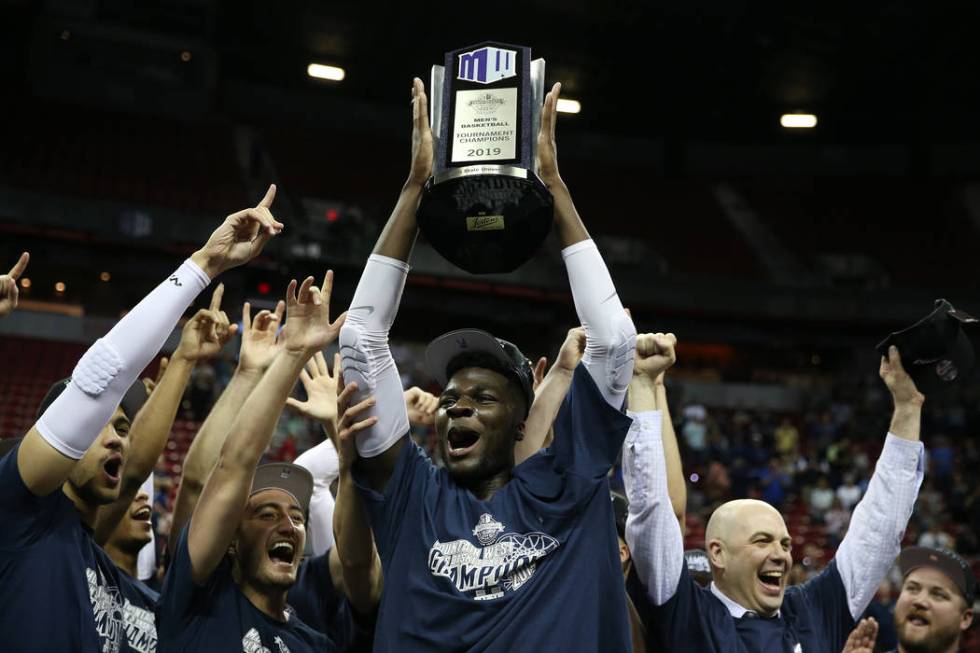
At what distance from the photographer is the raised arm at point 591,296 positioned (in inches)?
109

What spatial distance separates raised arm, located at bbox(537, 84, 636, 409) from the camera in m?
2.77

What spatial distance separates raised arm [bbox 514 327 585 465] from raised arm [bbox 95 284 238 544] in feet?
3.58

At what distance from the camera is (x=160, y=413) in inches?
143

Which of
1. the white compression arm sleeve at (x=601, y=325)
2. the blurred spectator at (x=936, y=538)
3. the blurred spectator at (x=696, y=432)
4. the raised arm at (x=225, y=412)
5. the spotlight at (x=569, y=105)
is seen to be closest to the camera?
the white compression arm sleeve at (x=601, y=325)

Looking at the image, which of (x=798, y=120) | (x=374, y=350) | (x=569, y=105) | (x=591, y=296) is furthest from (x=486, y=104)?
(x=798, y=120)

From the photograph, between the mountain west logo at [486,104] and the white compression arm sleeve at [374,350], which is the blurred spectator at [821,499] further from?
the mountain west logo at [486,104]

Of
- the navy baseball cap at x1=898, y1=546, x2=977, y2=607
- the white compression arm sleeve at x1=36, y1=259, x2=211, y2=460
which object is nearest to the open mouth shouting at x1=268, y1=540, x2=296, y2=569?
the white compression arm sleeve at x1=36, y1=259, x2=211, y2=460

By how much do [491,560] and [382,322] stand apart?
2.20 ft

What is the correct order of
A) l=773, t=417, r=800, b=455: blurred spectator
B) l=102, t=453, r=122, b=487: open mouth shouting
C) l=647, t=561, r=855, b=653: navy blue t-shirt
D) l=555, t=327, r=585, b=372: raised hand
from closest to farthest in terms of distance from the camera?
l=102, t=453, r=122, b=487: open mouth shouting, l=647, t=561, r=855, b=653: navy blue t-shirt, l=555, t=327, r=585, b=372: raised hand, l=773, t=417, r=800, b=455: blurred spectator

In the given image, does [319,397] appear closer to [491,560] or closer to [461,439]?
[461,439]

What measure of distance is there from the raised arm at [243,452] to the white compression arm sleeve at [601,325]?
633 mm

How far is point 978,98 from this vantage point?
20.9m

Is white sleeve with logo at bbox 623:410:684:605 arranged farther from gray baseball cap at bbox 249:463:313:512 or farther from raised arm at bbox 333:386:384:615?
gray baseball cap at bbox 249:463:313:512

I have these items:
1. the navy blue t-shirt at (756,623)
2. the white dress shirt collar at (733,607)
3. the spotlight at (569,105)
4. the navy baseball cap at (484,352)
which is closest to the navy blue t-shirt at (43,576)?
the navy baseball cap at (484,352)
